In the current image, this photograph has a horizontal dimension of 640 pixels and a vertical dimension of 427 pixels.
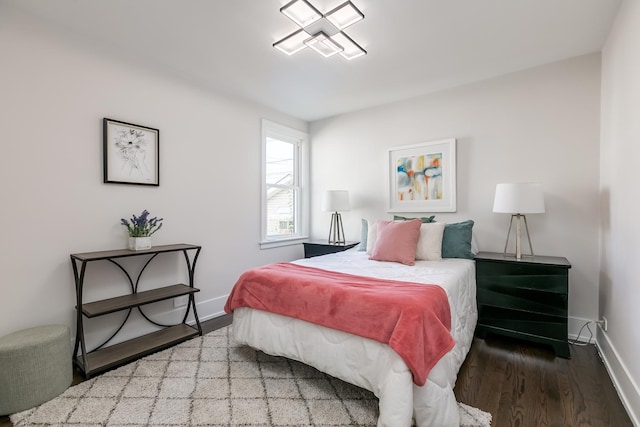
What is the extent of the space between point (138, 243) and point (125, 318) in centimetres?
68

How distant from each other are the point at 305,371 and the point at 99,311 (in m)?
1.51

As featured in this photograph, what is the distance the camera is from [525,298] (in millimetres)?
2557

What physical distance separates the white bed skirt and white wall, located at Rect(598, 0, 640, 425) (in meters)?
1.00

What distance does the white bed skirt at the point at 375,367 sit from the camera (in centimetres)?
147

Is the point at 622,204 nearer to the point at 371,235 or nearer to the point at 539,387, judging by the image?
the point at 539,387

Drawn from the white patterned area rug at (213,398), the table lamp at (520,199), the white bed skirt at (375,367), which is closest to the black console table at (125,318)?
the white patterned area rug at (213,398)

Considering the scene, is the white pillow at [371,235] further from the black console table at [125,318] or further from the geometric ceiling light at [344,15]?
the geometric ceiling light at [344,15]

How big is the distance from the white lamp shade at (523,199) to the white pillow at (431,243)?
57 centimetres

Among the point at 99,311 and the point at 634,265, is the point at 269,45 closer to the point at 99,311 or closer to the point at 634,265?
the point at 99,311

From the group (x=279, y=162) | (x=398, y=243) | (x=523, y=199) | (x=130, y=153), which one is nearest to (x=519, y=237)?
(x=523, y=199)

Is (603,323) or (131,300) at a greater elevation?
(131,300)

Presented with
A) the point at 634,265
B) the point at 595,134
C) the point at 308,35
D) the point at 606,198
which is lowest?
the point at 634,265

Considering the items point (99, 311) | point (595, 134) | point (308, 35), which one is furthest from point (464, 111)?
point (99, 311)

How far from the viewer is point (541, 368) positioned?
2.21 metres
